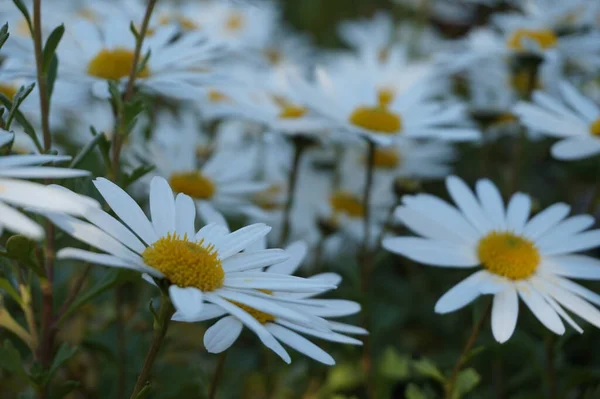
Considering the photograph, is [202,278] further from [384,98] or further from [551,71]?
[551,71]

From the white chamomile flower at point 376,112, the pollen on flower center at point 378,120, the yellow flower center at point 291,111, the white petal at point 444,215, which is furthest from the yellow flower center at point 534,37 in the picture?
the white petal at point 444,215

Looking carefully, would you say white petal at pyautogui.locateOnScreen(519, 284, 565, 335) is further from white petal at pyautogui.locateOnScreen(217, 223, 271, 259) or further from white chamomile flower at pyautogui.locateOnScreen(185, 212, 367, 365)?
white petal at pyautogui.locateOnScreen(217, 223, 271, 259)

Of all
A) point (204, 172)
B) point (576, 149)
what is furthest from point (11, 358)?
point (576, 149)

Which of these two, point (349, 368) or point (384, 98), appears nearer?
point (349, 368)

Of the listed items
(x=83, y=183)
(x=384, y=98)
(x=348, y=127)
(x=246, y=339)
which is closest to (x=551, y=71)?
(x=384, y=98)

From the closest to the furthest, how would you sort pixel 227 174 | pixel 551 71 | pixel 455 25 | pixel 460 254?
pixel 460 254, pixel 227 174, pixel 551 71, pixel 455 25

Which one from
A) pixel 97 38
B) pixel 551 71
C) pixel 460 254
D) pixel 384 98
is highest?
pixel 551 71

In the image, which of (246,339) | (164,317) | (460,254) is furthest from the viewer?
(246,339)

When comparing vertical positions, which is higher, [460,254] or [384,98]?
[384,98]
